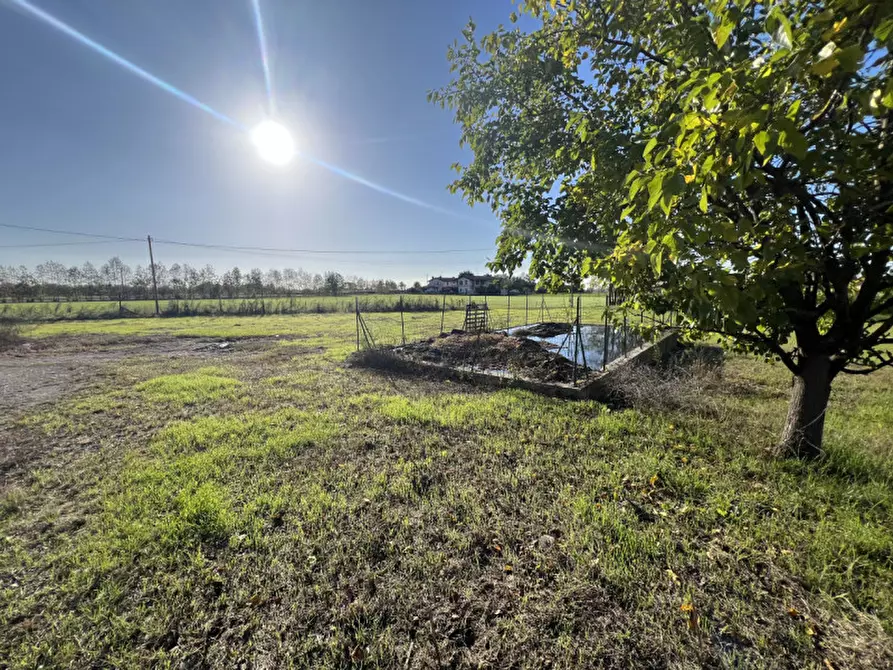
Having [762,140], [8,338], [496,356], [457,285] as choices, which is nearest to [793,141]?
[762,140]

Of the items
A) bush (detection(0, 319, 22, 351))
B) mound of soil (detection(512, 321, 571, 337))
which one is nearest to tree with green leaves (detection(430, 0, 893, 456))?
mound of soil (detection(512, 321, 571, 337))

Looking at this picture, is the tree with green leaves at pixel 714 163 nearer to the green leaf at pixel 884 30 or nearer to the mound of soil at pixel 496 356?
the green leaf at pixel 884 30

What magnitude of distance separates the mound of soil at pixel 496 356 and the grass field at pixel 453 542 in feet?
6.78

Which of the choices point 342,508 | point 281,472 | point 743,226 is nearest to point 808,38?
point 743,226

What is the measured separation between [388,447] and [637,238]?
3732 mm

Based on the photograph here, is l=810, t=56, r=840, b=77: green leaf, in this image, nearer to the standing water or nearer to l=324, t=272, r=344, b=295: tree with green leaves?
the standing water

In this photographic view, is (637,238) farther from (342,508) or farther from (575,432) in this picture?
(575,432)

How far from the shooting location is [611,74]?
293cm

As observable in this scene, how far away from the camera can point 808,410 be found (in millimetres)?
3449

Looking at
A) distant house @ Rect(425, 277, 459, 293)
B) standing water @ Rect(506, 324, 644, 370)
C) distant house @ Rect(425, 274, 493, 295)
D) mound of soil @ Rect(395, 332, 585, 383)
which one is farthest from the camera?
distant house @ Rect(425, 277, 459, 293)

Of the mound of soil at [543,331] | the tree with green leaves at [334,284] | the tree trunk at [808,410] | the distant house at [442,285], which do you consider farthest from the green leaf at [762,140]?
the distant house at [442,285]

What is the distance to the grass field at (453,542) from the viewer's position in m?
1.95

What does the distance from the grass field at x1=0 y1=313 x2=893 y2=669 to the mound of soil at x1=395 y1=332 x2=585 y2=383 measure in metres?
2.07

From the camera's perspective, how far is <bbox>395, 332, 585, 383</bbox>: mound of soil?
24.2 ft
